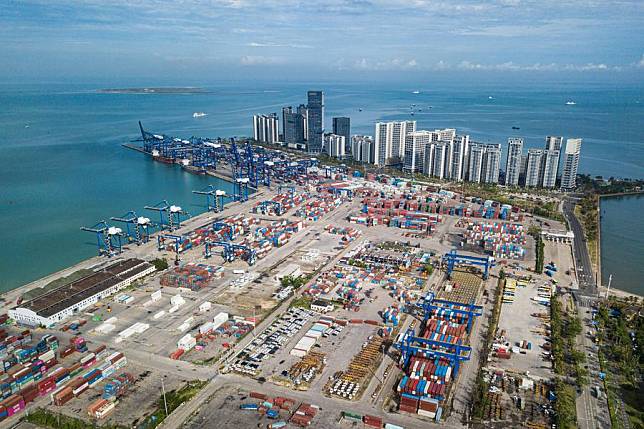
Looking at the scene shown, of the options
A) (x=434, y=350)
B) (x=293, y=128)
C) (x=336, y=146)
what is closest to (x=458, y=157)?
(x=336, y=146)

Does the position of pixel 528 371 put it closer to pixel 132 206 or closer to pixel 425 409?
pixel 425 409

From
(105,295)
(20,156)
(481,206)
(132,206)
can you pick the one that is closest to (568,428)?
(105,295)

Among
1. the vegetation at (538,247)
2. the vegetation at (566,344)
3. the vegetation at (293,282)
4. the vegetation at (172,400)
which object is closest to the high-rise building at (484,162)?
the vegetation at (538,247)

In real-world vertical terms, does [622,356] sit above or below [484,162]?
below

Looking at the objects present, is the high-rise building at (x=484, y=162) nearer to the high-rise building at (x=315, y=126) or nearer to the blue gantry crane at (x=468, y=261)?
the blue gantry crane at (x=468, y=261)

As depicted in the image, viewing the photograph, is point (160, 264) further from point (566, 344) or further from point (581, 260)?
point (581, 260)

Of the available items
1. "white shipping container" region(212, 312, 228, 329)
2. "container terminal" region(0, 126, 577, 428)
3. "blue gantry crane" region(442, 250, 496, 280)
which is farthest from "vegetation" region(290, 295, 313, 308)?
"blue gantry crane" region(442, 250, 496, 280)

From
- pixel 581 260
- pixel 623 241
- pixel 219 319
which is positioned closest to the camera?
pixel 219 319

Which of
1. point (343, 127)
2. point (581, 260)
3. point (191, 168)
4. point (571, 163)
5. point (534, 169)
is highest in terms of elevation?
point (343, 127)
